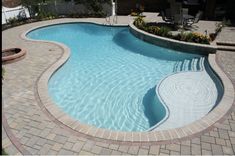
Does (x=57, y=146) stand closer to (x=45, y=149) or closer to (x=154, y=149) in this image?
(x=45, y=149)

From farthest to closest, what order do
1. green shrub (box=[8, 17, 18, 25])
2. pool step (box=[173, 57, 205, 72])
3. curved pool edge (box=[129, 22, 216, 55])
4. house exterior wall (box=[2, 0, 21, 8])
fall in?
house exterior wall (box=[2, 0, 21, 8])
green shrub (box=[8, 17, 18, 25])
curved pool edge (box=[129, 22, 216, 55])
pool step (box=[173, 57, 205, 72])

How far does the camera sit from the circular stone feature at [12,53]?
433 inches

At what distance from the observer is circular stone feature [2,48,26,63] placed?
1101 cm

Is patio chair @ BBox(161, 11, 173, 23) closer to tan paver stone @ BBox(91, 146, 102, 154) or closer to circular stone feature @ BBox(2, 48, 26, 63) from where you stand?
circular stone feature @ BBox(2, 48, 26, 63)

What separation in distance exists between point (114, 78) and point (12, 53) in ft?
18.7

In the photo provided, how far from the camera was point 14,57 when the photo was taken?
36.7 feet

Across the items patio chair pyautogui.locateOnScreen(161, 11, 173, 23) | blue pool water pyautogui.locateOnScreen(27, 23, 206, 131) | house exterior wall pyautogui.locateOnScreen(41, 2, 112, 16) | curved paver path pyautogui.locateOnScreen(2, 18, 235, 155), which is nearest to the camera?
curved paver path pyautogui.locateOnScreen(2, 18, 235, 155)

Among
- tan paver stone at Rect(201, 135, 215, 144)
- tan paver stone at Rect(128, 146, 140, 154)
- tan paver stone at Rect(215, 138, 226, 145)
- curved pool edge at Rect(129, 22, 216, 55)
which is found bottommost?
tan paver stone at Rect(128, 146, 140, 154)

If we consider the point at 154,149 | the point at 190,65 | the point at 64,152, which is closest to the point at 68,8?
the point at 190,65

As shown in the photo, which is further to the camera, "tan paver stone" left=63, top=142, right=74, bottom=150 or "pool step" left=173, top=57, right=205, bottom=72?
"pool step" left=173, top=57, right=205, bottom=72

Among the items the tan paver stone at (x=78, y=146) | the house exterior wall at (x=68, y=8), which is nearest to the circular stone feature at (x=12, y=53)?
the tan paver stone at (x=78, y=146)

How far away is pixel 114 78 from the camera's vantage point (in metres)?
11.0

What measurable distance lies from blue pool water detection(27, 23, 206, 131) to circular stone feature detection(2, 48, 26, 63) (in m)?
2.25

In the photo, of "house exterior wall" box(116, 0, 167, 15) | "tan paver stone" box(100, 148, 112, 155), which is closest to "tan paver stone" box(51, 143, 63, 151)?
"tan paver stone" box(100, 148, 112, 155)
